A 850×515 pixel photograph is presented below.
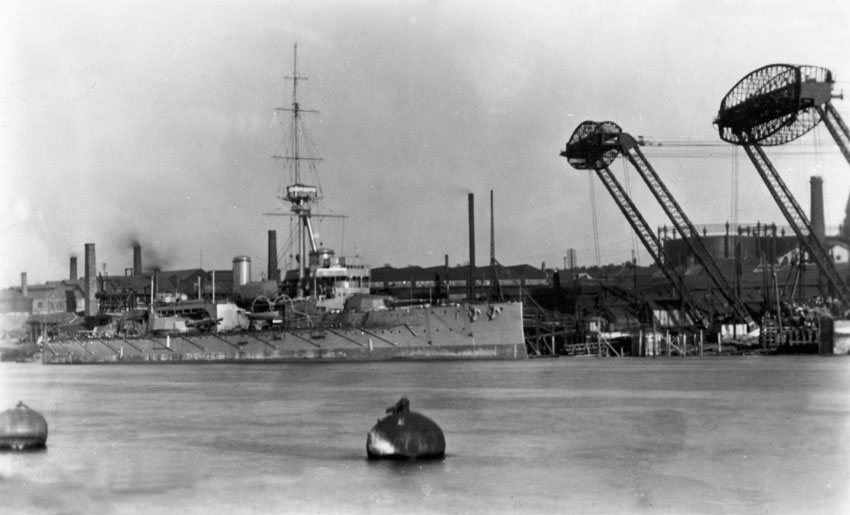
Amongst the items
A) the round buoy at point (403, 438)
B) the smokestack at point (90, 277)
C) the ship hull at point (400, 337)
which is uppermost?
the smokestack at point (90, 277)

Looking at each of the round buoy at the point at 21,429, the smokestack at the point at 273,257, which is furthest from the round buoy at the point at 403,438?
the smokestack at the point at 273,257

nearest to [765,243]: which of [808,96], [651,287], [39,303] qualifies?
[651,287]

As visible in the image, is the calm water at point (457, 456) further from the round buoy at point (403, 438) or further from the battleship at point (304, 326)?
the battleship at point (304, 326)

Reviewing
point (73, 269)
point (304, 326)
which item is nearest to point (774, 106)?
point (304, 326)

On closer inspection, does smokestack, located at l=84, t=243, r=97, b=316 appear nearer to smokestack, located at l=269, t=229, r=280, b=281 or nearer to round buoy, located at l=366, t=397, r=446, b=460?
smokestack, located at l=269, t=229, r=280, b=281

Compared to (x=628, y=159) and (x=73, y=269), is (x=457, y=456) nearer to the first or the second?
(x=628, y=159)

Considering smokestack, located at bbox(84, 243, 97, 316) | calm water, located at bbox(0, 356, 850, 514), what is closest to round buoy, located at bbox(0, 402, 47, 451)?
calm water, located at bbox(0, 356, 850, 514)

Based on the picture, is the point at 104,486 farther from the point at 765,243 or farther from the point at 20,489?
the point at 765,243
